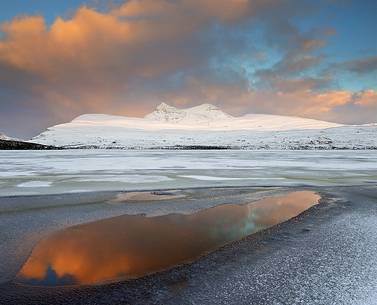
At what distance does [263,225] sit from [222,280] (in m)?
2.41

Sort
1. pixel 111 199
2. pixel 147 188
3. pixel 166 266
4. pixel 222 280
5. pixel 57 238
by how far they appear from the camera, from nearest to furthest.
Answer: pixel 222 280 → pixel 166 266 → pixel 57 238 → pixel 111 199 → pixel 147 188

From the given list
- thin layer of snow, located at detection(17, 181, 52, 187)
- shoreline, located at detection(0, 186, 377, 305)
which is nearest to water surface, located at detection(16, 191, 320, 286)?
shoreline, located at detection(0, 186, 377, 305)

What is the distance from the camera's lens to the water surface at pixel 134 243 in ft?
12.2

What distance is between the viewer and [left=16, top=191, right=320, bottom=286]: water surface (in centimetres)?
372

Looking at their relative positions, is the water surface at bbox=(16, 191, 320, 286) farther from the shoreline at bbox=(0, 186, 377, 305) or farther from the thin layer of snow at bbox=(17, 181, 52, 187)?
the thin layer of snow at bbox=(17, 181, 52, 187)

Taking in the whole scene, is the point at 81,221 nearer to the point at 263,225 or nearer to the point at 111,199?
the point at 111,199

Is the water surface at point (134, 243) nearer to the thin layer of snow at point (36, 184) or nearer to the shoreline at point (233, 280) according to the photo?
the shoreline at point (233, 280)

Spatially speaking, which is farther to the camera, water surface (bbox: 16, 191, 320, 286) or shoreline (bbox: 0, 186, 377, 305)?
water surface (bbox: 16, 191, 320, 286)

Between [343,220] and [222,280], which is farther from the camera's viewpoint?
[343,220]

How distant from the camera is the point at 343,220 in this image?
589cm

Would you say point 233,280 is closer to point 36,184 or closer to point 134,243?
point 134,243

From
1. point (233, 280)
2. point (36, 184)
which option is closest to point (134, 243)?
point (233, 280)

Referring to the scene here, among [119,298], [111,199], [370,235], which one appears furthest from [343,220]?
[111,199]

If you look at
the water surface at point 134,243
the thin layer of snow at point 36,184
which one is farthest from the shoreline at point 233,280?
the thin layer of snow at point 36,184
